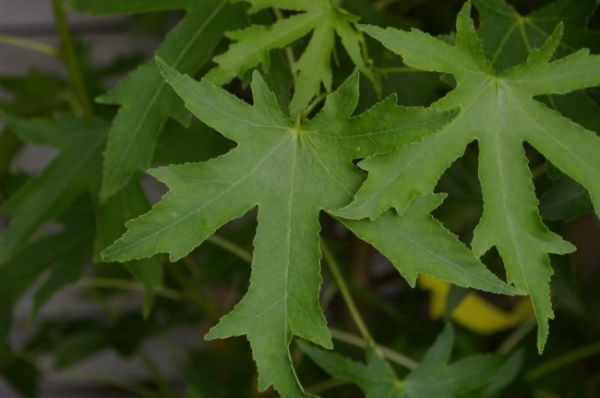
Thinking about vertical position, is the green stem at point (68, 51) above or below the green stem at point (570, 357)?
above

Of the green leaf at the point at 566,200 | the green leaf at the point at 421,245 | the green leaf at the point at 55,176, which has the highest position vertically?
the green leaf at the point at 421,245

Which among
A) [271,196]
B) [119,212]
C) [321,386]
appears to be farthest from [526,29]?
[321,386]

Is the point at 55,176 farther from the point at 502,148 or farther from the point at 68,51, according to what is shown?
the point at 502,148

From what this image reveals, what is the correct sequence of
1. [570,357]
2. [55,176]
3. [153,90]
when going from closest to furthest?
1. [153,90]
2. [55,176]
3. [570,357]

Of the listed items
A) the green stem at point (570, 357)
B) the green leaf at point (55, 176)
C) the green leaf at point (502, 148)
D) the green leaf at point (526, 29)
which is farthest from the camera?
the green stem at point (570, 357)

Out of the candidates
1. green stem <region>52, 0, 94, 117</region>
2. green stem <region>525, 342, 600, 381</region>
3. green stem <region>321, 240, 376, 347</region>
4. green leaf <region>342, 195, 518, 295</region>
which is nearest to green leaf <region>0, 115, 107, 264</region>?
green stem <region>52, 0, 94, 117</region>

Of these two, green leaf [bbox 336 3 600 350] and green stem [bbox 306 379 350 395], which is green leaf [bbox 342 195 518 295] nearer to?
green leaf [bbox 336 3 600 350]

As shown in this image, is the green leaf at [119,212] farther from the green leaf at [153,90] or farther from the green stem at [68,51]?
the green stem at [68,51]

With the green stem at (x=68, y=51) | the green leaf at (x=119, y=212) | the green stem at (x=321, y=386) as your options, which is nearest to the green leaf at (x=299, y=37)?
the green leaf at (x=119, y=212)
